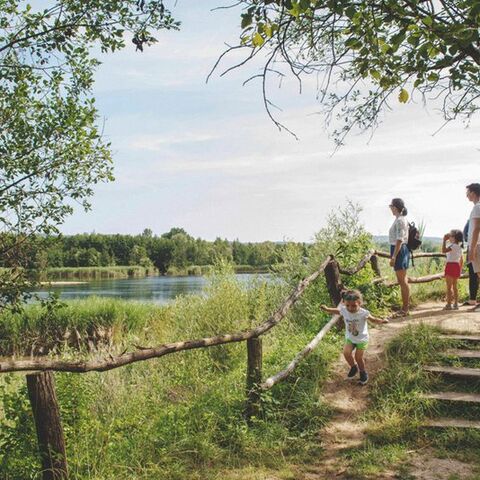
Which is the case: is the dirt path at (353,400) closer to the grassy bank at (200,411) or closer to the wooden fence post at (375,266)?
the grassy bank at (200,411)

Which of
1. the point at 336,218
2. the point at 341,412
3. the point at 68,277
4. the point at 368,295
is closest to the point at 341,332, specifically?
the point at 368,295

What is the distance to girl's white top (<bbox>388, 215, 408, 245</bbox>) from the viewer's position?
28.3 feet

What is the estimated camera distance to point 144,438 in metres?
4.92

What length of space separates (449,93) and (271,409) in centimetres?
418

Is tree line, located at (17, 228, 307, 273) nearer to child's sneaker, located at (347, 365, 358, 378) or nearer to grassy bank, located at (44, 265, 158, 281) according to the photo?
grassy bank, located at (44, 265, 158, 281)

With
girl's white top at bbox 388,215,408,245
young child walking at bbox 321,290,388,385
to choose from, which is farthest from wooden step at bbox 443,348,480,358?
girl's white top at bbox 388,215,408,245

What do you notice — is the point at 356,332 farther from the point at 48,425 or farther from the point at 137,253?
the point at 137,253

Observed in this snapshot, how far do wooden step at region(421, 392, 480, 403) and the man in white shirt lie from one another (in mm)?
2863

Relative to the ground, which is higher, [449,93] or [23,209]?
[449,93]

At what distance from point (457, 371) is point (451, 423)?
915 millimetres

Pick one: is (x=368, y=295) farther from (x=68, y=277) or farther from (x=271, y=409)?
(x=68, y=277)

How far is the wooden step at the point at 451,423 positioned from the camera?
17.7ft

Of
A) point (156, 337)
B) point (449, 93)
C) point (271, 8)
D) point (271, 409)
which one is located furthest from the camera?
point (156, 337)

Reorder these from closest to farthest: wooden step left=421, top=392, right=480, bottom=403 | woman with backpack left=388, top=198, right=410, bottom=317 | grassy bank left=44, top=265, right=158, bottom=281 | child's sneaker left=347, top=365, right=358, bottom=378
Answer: wooden step left=421, top=392, right=480, bottom=403 → child's sneaker left=347, top=365, right=358, bottom=378 → woman with backpack left=388, top=198, right=410, bottom=317 → grassy bank left=44, top=265, right=158, bottom=281
